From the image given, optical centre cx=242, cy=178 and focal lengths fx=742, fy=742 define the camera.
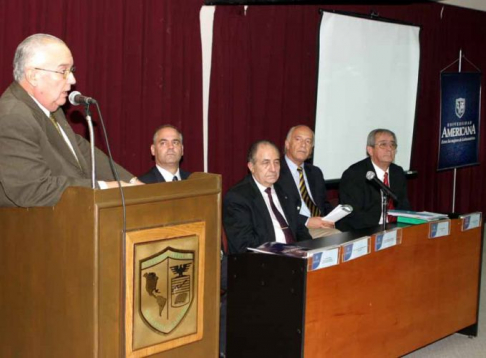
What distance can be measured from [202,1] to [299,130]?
1.19m

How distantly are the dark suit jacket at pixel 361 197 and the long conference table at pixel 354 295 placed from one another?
81 cm

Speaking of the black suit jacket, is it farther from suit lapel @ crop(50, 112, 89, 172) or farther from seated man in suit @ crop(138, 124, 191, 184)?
suit lapel @ crop(50, 112, 89, 172)

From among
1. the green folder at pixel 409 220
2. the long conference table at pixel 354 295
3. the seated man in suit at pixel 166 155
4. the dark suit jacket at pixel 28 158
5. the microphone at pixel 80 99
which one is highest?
the microphone at pixel 80 99

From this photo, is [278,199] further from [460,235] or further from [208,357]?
[208,357]

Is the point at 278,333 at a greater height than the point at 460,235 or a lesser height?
lesser

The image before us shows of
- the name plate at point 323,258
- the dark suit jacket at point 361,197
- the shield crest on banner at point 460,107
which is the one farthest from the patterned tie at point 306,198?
the shield crest on banner at point 460,107

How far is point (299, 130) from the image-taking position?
218 inches

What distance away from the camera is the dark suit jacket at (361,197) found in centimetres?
536

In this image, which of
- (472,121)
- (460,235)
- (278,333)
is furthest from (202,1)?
(472,121)

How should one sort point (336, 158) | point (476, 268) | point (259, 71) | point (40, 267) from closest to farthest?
point (40, 267), point (476, 268), point (259, 71), point (336, 158)

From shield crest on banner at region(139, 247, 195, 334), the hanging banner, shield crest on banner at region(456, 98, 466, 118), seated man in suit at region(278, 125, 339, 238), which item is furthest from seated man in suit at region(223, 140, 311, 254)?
shield crest on banner at region(456, 98, 466, 118)

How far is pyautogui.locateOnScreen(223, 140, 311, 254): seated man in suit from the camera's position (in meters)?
4.17

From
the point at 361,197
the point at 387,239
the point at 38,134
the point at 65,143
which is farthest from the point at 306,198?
the point at 38,134

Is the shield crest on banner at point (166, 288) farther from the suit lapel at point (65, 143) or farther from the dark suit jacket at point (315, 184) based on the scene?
the dark suit jacket at point (315, 184)
